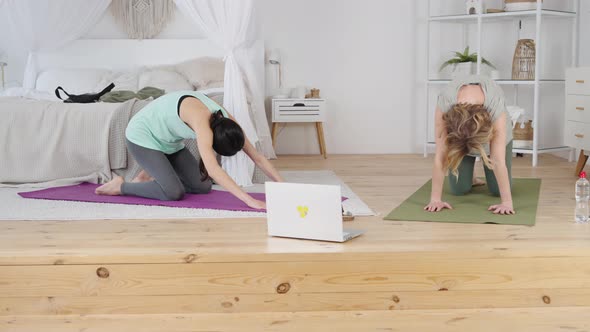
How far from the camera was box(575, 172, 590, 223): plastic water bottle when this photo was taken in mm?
3388

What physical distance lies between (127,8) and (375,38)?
84.2 inches

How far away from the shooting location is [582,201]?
3455 millimetres

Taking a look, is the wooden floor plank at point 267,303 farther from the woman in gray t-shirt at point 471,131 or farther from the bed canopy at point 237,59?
the bed canopy at point 237,59

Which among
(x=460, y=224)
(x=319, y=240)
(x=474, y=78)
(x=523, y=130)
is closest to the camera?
(x=319, y=240)

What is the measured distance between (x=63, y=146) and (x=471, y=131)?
2.53 meters

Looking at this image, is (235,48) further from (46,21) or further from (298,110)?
(46,21)

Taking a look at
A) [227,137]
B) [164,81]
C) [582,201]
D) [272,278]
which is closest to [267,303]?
[272,278]

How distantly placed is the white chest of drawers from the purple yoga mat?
7.28ft

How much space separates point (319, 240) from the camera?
298 centimetres

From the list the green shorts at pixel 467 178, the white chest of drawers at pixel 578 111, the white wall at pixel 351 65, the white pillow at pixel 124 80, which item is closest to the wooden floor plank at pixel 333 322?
the green shorts at pixel 467 178

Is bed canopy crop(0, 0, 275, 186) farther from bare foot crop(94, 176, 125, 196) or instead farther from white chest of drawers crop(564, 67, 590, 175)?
white chest of drawers crop(564, 67, 590, 175)

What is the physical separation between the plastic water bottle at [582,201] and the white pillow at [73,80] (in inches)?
146

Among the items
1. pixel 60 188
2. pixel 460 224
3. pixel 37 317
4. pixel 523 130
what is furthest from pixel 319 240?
pixel 523 130

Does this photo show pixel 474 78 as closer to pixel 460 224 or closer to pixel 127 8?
pixel 460 224
